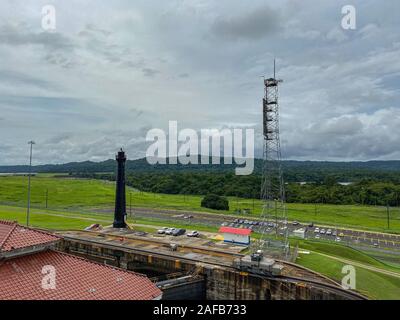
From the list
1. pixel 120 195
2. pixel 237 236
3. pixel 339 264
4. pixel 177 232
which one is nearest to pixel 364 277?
pixel 339 264

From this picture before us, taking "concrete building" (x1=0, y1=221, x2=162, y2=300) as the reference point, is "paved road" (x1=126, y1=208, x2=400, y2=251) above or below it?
below

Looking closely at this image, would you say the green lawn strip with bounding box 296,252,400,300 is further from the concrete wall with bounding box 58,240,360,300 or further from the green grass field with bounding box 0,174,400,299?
the concrete wall with bounding box 58,240,360,300

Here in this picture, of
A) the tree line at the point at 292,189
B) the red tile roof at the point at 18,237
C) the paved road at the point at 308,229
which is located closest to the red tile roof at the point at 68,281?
the red tile roof at the point at 18,237

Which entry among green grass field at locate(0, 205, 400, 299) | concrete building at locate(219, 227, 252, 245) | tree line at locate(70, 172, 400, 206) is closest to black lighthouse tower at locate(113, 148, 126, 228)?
green grass field at locate(0, 205, 400, 299)

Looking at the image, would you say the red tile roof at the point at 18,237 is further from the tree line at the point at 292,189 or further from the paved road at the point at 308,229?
the tree line at the point at 292,189
